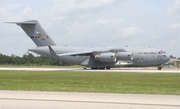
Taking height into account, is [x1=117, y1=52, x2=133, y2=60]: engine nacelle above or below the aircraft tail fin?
below

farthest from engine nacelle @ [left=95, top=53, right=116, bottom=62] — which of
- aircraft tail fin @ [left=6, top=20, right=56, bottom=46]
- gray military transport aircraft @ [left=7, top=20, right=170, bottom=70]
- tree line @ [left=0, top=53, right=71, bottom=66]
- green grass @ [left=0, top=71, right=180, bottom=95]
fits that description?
tree line @ [left=0, top=53, right=71, bottom=66]

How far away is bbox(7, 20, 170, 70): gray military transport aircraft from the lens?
180 ft

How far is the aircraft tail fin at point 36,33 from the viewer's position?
58.2 metres

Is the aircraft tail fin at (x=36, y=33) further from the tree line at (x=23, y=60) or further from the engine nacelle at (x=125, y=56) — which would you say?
the tree line at (x=23, y=60)

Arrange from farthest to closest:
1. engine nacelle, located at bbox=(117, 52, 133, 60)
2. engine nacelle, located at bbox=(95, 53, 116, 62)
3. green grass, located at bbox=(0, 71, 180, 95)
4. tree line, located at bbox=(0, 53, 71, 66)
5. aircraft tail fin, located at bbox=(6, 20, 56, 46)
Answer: tree line, located at bbox=(0, 53, 71, 66) → aircraft tail fin, located at bbox=(6, 20, 56, 46) → engine nacelle, located at bbox=(95, 53, 116, 62) → engine nacelle, located at bbox=(117, 52, 133, 60) → green grass, located at bbox=(0, 71, 180, 95)

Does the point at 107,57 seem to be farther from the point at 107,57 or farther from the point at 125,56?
the point at 125,56

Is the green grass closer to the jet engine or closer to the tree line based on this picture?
the jet engine

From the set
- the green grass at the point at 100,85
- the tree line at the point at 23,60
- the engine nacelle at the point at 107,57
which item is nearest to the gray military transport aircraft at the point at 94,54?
the engine nacelle at the point at 107,57

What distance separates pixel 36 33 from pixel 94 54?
408 inches

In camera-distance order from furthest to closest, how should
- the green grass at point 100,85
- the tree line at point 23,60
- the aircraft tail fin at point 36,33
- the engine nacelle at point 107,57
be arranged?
the tree line at point 23,60 → the aircraft tail fin at point 36,33 → the engine nacelle at point 107,57 → the green grass at point 100,85

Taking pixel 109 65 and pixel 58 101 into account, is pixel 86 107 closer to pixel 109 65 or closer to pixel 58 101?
pixel 58 101

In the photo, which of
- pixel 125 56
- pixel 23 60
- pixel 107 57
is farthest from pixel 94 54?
pixel 23 60

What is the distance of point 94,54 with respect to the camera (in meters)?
56.3

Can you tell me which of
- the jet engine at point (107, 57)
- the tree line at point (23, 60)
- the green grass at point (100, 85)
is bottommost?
the green grass at point (100, 85)
